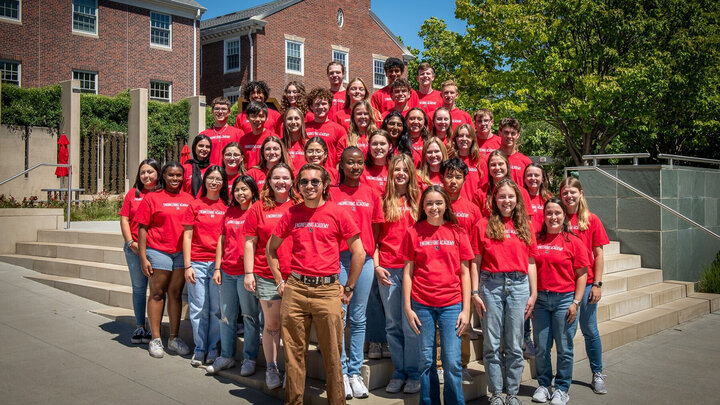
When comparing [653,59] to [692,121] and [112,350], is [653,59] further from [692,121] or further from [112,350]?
[112,350]

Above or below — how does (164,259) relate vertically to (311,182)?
below

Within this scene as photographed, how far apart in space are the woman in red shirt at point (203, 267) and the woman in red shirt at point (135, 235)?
2.69ft

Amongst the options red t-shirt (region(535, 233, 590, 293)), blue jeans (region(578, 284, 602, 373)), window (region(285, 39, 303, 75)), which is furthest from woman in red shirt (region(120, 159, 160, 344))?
window (region(285, 39, 303, 75))

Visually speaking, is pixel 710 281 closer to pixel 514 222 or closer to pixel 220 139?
pixel 514 222

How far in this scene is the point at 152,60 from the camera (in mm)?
23812

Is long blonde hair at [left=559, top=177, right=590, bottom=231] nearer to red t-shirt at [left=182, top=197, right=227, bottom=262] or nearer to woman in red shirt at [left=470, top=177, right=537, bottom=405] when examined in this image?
woman in red shirt at [left=470, top=177, right=537, bottom=405]

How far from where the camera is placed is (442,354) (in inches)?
174

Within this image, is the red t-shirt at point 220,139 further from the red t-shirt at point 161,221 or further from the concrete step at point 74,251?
the concrete step at point 74,251

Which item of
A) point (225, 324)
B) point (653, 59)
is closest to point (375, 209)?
point (225, 324)

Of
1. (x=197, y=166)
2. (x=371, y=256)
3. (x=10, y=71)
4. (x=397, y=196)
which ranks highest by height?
(x=10, y=71)

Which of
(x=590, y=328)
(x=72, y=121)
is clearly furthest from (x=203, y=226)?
(x=72, y=121)

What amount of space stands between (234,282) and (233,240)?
394 mm

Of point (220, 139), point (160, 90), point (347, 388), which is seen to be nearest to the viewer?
point (347, 388)

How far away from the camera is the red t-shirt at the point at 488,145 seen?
6.58m
